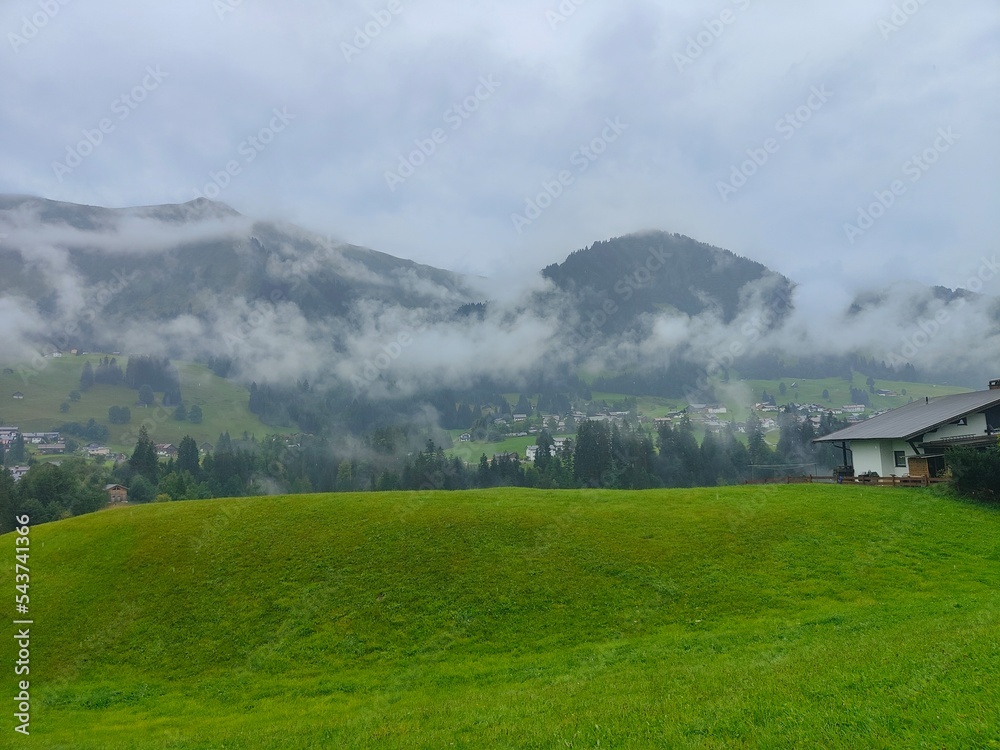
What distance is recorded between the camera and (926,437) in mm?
51844

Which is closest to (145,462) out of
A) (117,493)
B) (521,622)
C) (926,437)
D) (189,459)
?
(117,493)

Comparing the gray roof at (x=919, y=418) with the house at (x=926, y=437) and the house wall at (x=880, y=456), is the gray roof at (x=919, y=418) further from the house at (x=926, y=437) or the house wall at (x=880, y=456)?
the house wall at (x=880, y=456)

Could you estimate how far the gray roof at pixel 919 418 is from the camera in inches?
1983

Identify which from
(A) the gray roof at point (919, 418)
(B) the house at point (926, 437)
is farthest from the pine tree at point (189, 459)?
(B) the house at point (926, 437)

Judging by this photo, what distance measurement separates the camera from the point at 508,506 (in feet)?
129

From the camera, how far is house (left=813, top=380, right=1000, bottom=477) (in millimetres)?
49750

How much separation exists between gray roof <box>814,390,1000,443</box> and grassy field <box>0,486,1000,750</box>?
9.51 metres

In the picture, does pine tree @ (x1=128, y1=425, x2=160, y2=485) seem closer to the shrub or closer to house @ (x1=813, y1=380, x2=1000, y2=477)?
house @ (x1=813, y1=380, x2=1000, y2=477)

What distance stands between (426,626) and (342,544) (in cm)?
1001

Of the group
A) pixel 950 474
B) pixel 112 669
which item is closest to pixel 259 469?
pixel 112 669

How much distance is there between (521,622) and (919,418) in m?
49.5

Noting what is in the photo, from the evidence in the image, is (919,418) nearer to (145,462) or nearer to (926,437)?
(926,437)

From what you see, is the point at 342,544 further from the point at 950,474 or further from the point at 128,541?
the point at 950,474

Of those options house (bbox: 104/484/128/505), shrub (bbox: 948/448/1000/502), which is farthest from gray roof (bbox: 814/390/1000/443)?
house (bbox: 104/484/128/505)
